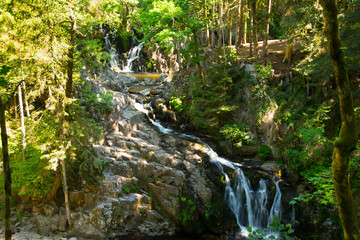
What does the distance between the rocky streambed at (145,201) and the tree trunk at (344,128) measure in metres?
7.37

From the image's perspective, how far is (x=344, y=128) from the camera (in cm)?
261

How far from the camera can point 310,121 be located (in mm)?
10789

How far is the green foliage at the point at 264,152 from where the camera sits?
12.0 meters

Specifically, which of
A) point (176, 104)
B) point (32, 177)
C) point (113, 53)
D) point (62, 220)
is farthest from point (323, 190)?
point (113, 53)

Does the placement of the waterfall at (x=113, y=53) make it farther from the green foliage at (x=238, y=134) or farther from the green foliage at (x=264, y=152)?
the green foliage at (x=264, y=152)

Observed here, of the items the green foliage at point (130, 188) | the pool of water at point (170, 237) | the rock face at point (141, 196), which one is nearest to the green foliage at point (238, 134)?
the rock face at point (141, 196)

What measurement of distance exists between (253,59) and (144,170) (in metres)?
10.4

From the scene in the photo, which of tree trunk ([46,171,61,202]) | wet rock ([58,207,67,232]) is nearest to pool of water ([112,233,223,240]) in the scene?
wet rock ([58,207,67,232])

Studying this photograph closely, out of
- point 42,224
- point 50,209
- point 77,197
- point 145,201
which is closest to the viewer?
point 42,224

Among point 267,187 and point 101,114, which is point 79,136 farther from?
point 267,187

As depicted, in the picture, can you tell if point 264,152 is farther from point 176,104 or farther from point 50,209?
point 50,209

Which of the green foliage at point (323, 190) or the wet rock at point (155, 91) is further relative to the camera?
the wet rock at point (155, 91)

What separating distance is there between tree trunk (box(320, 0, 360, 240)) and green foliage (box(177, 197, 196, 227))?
7.35 m

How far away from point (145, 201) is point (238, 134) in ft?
20.8
